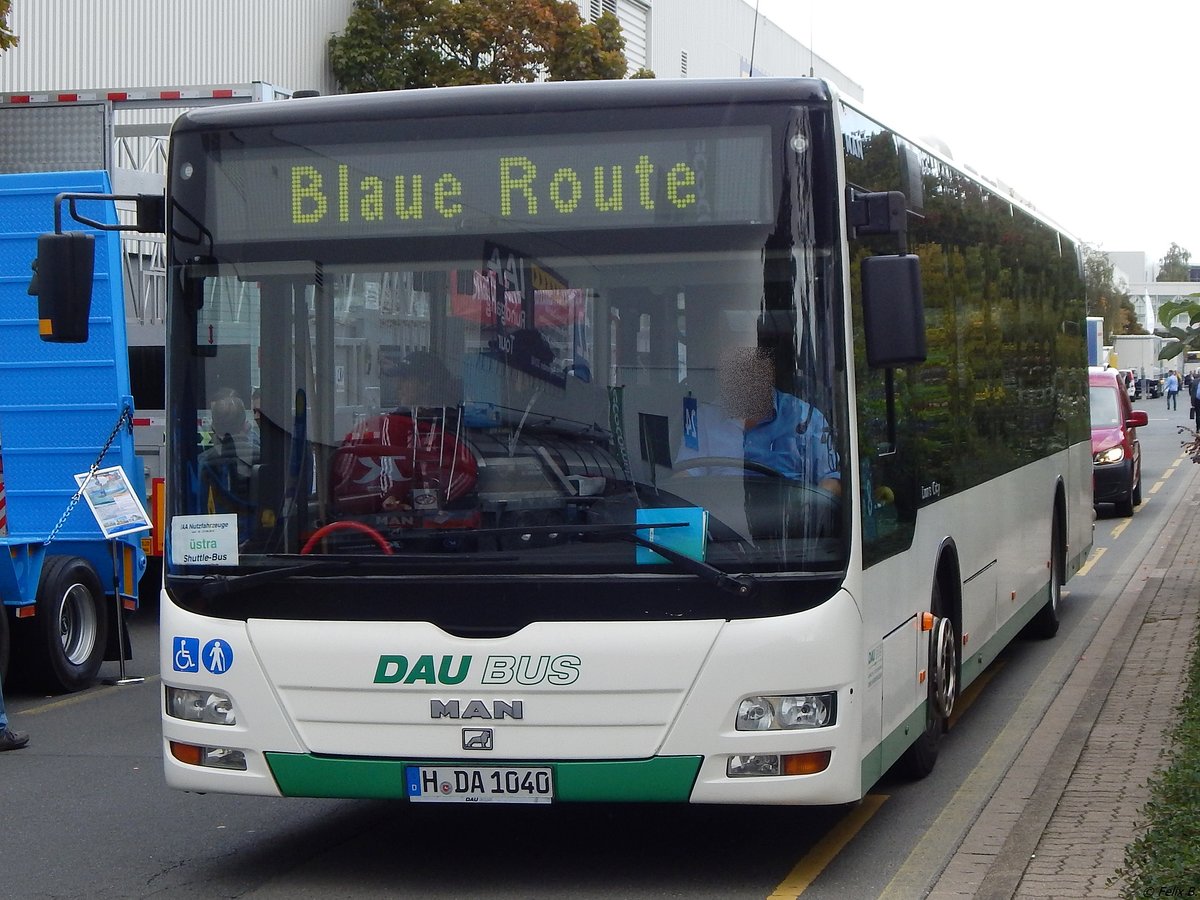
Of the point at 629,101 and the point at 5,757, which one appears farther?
the point at 5,757

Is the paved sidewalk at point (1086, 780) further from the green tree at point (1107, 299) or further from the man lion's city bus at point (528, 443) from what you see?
the green tree at point (1107, 299)

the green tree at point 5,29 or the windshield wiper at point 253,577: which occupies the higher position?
the green tree at point 5,29

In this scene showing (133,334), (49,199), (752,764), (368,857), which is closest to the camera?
(752,764)

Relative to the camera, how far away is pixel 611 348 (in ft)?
19.9

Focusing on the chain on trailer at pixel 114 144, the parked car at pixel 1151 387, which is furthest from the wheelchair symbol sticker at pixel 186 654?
the parked car at pixel 1151 387

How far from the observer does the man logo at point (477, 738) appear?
604cm

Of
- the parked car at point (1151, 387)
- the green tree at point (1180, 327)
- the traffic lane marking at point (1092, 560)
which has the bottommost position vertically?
the parked car at point (1151, 387)

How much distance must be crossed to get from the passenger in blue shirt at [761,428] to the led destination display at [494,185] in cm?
52

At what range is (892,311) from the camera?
6.02m

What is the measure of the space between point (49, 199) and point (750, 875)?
7.52 meters

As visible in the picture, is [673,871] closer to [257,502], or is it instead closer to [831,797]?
[831,797]

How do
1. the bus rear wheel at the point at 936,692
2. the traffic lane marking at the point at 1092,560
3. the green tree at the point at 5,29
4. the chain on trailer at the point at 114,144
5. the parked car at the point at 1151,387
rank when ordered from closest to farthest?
1. the bus rear wheel at the point at 936,692
2. the chain on trailer at the point at 114,144
3. the green tree at the point at 5,29
4. the traffic lane marking at the point at 1092,560
5. the parked car at the point at 1151,387

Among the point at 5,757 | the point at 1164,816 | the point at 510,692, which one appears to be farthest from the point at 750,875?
the point at 5,757

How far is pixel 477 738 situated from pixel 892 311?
2013 mm
